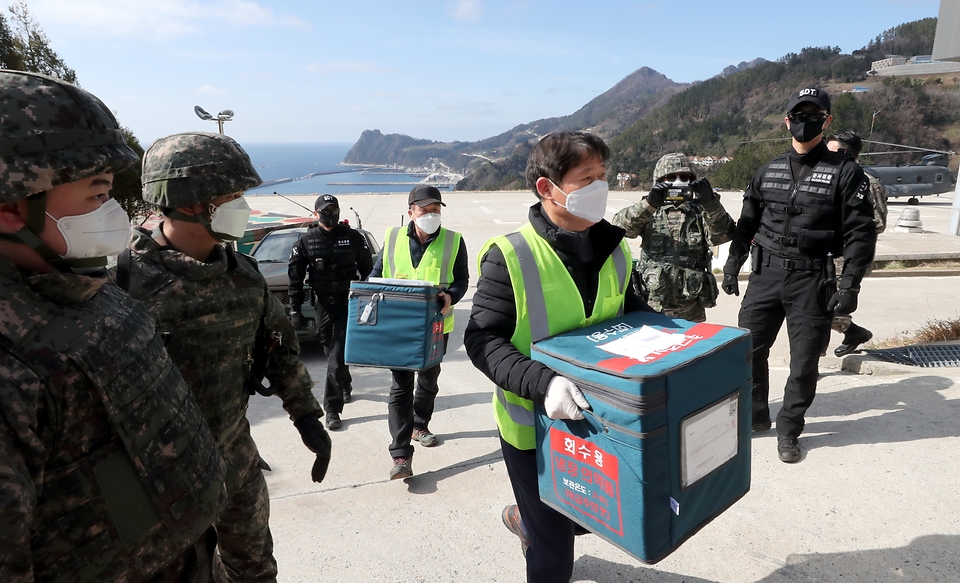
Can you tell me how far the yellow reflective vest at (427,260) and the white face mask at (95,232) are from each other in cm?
282

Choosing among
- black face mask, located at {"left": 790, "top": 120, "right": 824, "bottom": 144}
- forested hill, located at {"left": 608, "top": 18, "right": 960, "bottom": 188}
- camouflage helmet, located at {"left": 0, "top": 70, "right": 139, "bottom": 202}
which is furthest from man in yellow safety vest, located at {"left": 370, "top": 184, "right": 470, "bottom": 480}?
forested hill, located at {"left": 608, "top": 18, "right": 960, "bottom": 188}

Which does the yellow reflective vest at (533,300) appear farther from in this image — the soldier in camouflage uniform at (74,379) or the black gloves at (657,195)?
the black gloves at (657,195)

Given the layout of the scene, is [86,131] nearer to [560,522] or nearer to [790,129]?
[560,522]

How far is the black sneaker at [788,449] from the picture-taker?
3613 millimetres

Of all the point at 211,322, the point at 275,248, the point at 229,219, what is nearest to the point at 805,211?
the point at 229,219

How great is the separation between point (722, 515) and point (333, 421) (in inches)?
116

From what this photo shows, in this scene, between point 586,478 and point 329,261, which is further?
point 329,261

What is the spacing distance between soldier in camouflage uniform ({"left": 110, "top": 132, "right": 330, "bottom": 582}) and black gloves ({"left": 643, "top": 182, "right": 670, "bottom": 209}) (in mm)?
2473

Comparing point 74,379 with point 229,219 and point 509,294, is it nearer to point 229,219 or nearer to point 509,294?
point 229,219

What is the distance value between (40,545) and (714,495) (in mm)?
1816

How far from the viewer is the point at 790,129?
12.2 ft

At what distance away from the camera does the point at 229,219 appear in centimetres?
210

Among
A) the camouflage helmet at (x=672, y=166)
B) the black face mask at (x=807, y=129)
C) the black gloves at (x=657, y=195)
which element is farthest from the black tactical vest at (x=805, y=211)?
the black gloves at (x=657, y=195)

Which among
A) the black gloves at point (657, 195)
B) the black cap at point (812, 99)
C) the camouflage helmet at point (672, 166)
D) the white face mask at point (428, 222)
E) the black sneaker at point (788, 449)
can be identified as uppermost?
the black cap at point (812, 99)
